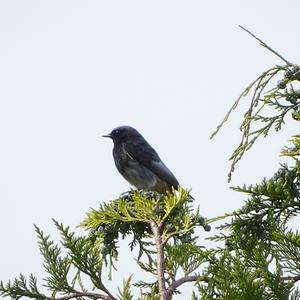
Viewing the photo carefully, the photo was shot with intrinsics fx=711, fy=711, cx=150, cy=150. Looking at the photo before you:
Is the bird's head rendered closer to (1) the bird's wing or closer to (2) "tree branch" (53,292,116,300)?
(1) the bird's wing

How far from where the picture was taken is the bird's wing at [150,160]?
11469 millimetres

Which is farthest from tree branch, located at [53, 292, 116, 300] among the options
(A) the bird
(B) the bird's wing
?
(B) the bird's wing

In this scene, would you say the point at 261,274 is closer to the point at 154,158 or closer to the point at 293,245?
the point at 293,245

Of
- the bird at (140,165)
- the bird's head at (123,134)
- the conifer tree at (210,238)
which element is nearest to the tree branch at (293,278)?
the conifer tree at (210,238)

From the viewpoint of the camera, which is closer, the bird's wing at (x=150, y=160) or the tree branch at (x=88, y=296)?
the tree branch at (x=88, y=296)

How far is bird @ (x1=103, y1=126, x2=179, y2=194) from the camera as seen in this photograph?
11.4m

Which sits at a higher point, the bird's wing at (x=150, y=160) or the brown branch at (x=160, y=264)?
the bird's wing at (x=150, y=160)

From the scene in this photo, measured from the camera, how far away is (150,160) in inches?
467

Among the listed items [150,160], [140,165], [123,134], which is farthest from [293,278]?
[123,134]

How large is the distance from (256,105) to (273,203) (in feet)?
3.18

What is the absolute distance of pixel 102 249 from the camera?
15.8 feet

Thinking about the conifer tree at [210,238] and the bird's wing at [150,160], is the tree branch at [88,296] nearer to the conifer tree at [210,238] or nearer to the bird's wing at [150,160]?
the conifer tree at [210,238]

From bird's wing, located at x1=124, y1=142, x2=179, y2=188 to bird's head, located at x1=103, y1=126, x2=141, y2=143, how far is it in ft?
0.93

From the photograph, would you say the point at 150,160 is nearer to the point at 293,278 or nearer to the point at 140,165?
the point at 140,165
